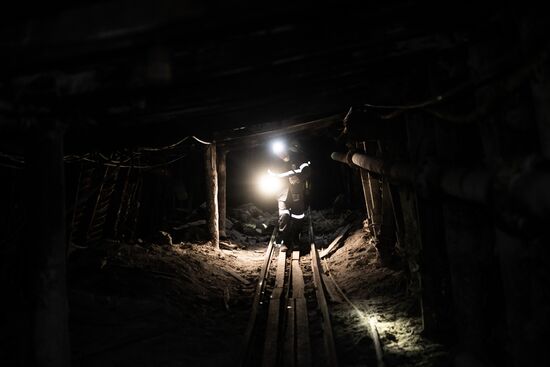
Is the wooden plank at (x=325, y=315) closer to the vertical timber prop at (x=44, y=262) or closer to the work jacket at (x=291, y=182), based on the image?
the vertical timber prop at (x=44, y=262)

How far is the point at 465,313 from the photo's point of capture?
12.7 ft

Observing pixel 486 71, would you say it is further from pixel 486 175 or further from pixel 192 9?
pixel 192 9

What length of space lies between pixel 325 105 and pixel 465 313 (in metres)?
3.09

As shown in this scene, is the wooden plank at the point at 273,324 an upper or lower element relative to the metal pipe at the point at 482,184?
lower

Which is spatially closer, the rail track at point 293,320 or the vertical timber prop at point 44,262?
the vertical timber prop at point 44,262

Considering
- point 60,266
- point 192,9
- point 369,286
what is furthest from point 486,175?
point 369,286

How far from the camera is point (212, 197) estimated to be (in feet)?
38.4

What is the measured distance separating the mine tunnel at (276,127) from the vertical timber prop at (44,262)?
16mm

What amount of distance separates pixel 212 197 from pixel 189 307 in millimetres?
5145

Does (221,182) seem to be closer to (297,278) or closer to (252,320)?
(297,278)

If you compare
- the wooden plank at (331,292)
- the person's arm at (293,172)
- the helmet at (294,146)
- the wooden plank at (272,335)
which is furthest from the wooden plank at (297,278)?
the helmet at (294,146)

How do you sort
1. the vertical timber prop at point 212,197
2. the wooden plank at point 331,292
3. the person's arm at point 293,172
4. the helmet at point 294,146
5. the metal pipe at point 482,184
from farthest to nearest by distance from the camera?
the helmet at point 294,146 < the person's arm at point 293,172 < the vertical timber prop at point 212,197 < the wooden plank at point 331,292 < the metal pipe at point 482,184

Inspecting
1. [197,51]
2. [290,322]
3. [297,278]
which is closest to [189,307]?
[290,322]

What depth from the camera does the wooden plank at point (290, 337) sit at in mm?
4943
